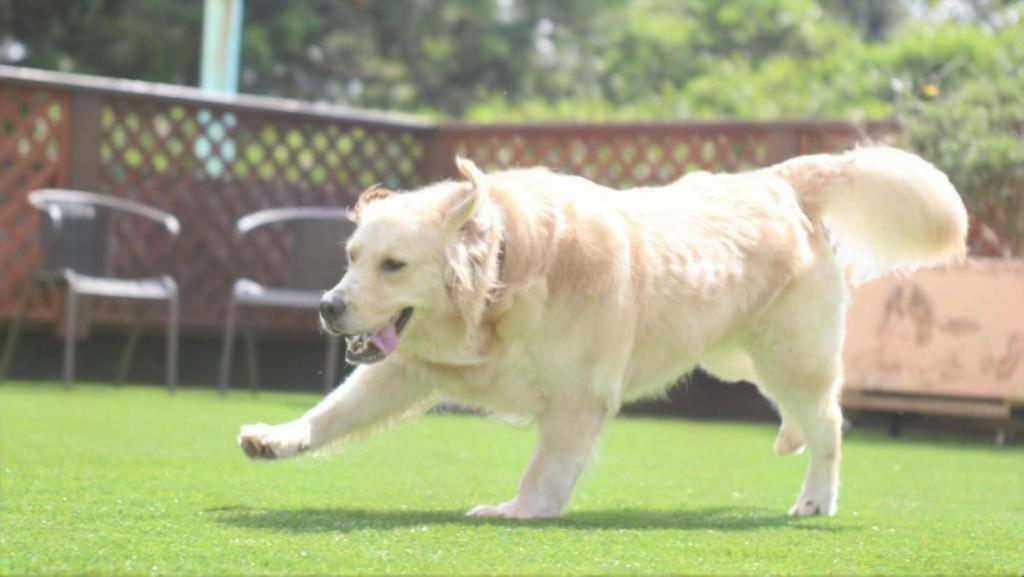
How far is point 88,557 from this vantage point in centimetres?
340

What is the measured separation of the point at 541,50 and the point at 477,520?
23395mm

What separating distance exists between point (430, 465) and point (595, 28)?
2282 cm

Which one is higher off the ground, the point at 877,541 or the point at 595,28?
the point at 595,28

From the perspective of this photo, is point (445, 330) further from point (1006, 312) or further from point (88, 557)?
point (1006, 312)

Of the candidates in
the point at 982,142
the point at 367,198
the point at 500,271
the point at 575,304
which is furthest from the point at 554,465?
the point at 982,142

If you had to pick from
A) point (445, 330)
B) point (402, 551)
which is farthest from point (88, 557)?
point (445, 330)

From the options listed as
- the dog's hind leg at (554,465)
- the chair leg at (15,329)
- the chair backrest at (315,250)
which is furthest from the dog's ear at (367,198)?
the chair backrest at (315,250)

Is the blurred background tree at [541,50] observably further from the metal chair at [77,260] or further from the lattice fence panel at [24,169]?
the lattice fence panel at [24,169]

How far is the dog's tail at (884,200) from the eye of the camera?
5465 millimetres

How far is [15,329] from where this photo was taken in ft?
32.2

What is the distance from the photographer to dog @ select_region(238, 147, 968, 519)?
4.40 meters

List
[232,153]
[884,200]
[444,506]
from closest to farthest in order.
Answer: [444,506] → [884,200] → [232,153]

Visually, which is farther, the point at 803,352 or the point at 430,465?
the point at 430,465

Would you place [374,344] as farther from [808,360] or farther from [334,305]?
[808,360]
